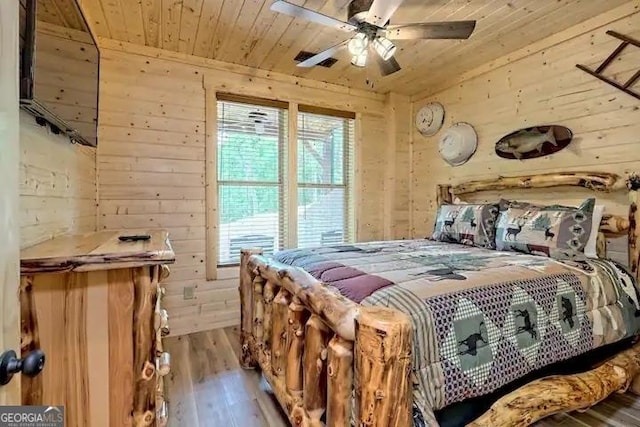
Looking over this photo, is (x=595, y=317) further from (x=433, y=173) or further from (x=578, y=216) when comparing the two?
(x=433, y=173)

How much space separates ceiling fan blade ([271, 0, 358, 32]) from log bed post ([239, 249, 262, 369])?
1.54 meters

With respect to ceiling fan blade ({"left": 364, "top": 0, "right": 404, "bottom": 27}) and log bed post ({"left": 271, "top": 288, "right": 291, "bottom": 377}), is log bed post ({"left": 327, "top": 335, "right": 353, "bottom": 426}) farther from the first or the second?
ceiling fan blade ({"left": 364, "top": 0, "right": 404, "bottom": 27})

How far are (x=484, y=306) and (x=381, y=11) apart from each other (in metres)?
1.61

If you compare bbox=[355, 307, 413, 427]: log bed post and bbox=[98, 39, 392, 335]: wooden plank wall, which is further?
bbox=[98, 39, 392, 335]: wooden plank wall

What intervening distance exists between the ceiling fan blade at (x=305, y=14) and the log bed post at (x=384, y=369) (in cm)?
164

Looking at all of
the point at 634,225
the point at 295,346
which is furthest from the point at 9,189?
the point at 634,225

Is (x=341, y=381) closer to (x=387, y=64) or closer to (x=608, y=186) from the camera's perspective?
(x=387, y=64)

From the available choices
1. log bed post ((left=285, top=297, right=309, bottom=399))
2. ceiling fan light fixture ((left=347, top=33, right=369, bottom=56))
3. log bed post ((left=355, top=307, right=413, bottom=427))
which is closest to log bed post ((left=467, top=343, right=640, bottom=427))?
log bed post ((left=355, top=307, right=413, bottom=427))

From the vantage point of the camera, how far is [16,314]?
67 cm

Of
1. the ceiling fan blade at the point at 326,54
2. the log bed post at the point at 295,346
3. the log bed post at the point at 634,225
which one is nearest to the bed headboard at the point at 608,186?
the log bed post at the point at 634,225

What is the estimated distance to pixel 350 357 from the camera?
3.88ft

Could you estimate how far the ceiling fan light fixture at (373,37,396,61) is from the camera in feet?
6.79

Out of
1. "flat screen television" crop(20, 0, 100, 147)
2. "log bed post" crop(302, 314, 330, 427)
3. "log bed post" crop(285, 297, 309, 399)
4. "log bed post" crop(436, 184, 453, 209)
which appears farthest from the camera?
"log bed post" crop(436, 184, 453, 209)

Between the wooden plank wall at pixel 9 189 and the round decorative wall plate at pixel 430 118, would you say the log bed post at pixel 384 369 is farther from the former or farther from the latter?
the round decorative wall plate at pixel 430 118
